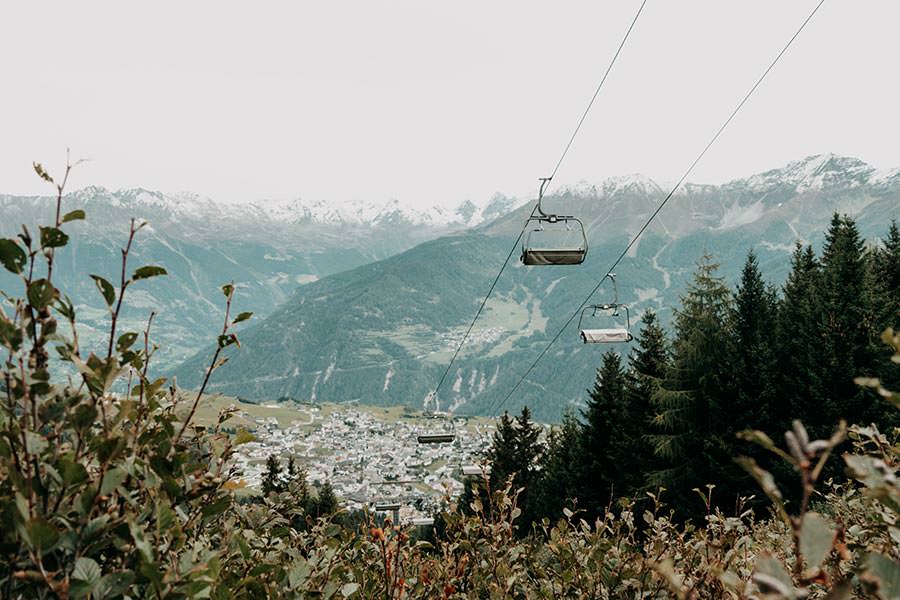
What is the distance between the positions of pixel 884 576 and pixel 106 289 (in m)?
1.62

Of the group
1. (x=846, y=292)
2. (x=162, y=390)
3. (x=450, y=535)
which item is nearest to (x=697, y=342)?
(x=846, y=292)

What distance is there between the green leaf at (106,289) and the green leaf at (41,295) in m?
0.10

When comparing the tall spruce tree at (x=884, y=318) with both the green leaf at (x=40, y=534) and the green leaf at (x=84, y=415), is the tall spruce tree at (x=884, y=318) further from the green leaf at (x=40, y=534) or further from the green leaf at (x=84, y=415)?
the green leaf at (x=40, y=534)

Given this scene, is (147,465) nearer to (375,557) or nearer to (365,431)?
(375,557)

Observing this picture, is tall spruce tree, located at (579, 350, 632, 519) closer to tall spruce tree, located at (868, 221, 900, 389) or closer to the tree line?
the tree line

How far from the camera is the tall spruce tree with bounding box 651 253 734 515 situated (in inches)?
1035

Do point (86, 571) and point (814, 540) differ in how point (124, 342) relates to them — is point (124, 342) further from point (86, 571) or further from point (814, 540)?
point (814, 540)

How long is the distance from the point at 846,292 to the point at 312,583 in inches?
1164

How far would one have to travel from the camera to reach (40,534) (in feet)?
3.56

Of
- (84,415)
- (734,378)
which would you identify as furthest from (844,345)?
(84,415)

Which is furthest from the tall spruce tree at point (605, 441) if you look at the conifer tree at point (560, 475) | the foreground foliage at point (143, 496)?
the foreground foliage at point (143, 496)

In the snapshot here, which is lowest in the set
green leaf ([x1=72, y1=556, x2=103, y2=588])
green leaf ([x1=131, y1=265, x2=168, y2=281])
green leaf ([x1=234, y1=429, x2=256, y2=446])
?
green leaf ([x1=72, y1=556, x2=103, y2=588])

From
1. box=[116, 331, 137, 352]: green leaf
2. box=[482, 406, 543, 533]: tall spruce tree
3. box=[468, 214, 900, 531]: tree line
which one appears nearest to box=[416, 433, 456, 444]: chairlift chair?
box=[468, 214, 900, 531]: tree line

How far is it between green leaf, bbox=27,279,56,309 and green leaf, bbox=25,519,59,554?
50 centimetres
